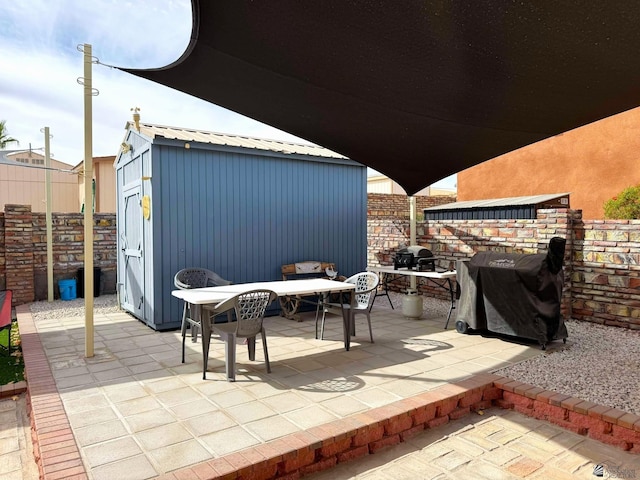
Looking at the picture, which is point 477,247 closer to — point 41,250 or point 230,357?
point 230,357

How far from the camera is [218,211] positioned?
6.45 metres

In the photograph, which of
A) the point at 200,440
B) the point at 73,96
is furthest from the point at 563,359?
the point at 73,96

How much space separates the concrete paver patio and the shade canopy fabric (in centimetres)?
211

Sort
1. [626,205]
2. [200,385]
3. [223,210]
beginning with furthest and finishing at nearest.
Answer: [626,205] → [223,210] → [200,385]

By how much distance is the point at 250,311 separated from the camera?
409cm

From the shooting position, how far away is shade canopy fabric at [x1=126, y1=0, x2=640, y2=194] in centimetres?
187

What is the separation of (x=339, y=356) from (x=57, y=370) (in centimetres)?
274

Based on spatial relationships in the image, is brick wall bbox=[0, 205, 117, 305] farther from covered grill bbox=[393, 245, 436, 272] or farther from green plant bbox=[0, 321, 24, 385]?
covered grill bbox=[393, 245, 436, 272]

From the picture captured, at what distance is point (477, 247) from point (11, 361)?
662 cm

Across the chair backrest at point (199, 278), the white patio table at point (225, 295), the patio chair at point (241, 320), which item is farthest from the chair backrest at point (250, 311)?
the chair backrest at point (199, 278)

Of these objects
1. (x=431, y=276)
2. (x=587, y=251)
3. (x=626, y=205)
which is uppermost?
(x=626, y=205)

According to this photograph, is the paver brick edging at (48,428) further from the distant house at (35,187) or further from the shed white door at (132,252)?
the distant house at (35,187)

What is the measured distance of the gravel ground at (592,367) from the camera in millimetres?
3689

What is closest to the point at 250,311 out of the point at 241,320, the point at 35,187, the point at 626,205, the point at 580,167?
the point at 241,320
